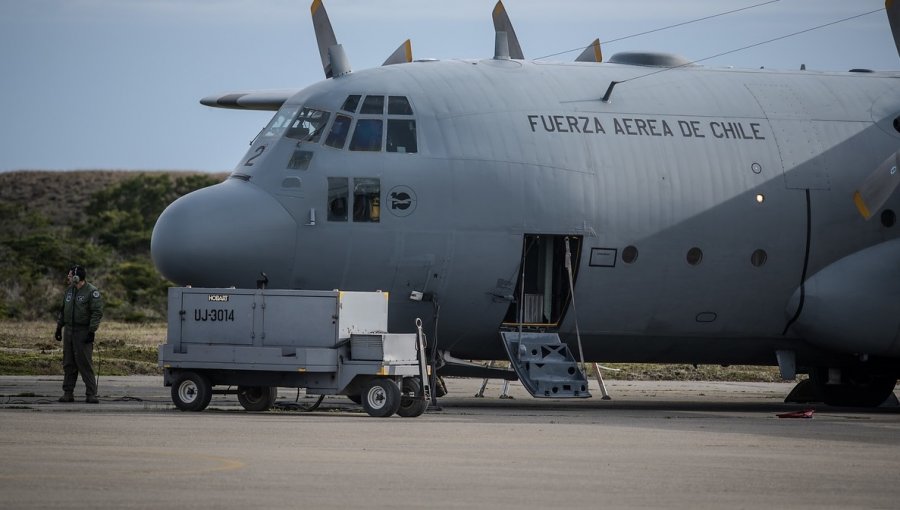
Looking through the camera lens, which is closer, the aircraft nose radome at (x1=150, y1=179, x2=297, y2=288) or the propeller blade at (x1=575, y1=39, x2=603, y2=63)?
the aircraft nose radome at (x1=150, y1=179, x2=297, y2=288)

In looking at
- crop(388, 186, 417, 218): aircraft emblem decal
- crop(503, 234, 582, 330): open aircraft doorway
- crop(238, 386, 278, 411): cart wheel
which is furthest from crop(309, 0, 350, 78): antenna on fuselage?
crop(238, 386, 278, 411): cart wheel

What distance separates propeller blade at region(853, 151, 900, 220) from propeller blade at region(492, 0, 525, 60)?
5961 millimetres

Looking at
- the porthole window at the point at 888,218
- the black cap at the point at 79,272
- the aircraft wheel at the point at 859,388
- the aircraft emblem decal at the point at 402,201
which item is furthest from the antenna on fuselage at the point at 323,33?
the aircraft wheel at the point at 859,388

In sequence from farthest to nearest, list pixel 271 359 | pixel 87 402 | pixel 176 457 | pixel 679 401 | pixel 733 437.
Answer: pixel 679 401 < pixel 87 402 < pixel 271 359 < pixel 733 437 < pixel 176 457

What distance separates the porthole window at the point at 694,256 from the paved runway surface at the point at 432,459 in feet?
8.24

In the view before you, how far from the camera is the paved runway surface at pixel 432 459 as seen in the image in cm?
998

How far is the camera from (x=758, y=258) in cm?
2161

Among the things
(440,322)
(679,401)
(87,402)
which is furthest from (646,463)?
(679,401)

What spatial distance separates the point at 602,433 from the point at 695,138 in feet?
24.4

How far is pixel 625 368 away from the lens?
35.7 m

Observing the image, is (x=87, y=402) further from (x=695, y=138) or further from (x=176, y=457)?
(x=695, y=138)

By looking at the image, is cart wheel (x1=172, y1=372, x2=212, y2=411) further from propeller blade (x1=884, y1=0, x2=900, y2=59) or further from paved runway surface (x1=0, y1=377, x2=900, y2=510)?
propeller blade (x1=884, y1=0, x2=900, y2=59)

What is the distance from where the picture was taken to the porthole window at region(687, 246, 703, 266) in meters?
21.3

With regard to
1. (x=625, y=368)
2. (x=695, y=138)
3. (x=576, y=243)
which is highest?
(x=695, y=138)
